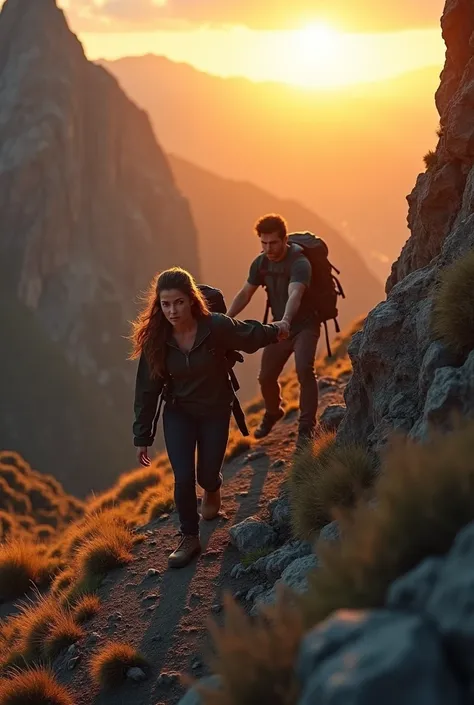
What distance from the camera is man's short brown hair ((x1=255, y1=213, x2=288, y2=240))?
31.6 feet

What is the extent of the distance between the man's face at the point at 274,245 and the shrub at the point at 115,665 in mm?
5402

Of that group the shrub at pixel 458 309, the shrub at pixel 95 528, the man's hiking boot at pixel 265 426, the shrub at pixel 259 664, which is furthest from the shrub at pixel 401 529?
the man's hiking boot at pixel 265 426

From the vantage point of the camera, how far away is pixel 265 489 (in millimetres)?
9766

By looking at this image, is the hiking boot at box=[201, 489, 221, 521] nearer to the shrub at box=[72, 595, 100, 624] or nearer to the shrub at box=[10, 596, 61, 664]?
the shrub at box=[72, 595, 100, 624]

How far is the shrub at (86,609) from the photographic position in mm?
7715

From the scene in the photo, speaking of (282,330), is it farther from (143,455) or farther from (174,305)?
(143,455)

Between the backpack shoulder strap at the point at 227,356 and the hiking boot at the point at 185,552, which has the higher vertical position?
the backpack shoulder strap at the point at 227,356

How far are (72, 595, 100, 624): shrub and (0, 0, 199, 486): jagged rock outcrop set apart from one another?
273ft

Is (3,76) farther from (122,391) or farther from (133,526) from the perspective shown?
(133,526)

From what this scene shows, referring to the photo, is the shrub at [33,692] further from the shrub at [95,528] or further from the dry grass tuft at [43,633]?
the shrub at [95,528]

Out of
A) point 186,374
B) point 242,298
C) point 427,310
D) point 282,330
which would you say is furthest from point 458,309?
point 242,298

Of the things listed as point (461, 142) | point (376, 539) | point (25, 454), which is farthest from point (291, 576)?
point (25, 454)

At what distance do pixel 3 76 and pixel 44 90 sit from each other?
9.14 meters

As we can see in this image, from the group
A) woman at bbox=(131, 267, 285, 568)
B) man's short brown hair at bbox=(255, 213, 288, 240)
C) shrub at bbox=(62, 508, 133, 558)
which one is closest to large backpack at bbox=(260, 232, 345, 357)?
man's short brown hair at bbox=(255, 213, 288, 240)
